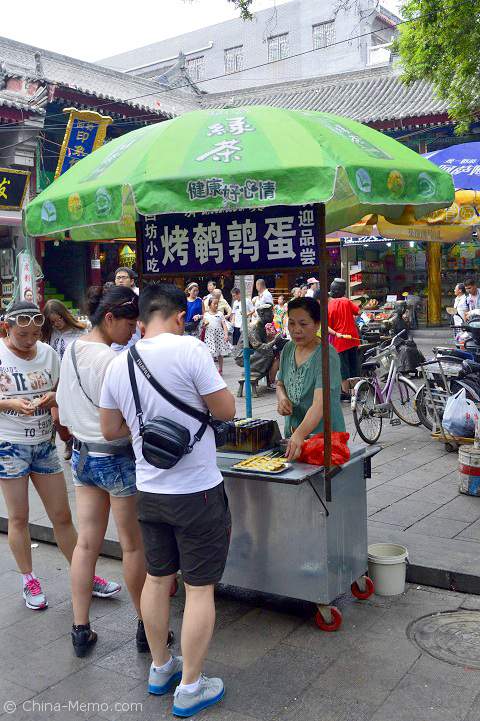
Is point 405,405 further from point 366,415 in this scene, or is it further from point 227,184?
point 227,184

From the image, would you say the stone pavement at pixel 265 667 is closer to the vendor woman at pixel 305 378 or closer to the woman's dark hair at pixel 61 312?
the vendor woman at pixel 305 378

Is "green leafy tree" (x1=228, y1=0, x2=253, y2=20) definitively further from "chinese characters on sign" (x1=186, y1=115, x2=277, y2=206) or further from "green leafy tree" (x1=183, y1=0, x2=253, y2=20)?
"chinese characters on sign" (x1=186, y1=115, x2=277, y2=206)

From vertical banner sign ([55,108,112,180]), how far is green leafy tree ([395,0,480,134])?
7632 millimetres

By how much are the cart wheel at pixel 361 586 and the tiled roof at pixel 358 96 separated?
1649 centimetres

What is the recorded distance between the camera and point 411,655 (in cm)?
339

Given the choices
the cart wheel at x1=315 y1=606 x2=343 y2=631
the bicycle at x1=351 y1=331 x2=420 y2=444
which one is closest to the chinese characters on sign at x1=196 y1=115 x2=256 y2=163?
the cart wheel at x1=315 y1=606 x2=343 y2=631

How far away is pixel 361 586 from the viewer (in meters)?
4.00

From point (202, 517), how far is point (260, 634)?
1.08 meters

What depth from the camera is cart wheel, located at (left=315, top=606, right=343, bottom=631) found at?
362cm

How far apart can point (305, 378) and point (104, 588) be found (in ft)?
5.77

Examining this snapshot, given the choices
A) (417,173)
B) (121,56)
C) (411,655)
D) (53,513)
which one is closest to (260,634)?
(411,655)

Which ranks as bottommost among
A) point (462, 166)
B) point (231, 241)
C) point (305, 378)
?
point (305, 378)

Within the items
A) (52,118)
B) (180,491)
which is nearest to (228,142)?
(180,491)

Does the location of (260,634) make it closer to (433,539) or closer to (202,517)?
(202,517)
